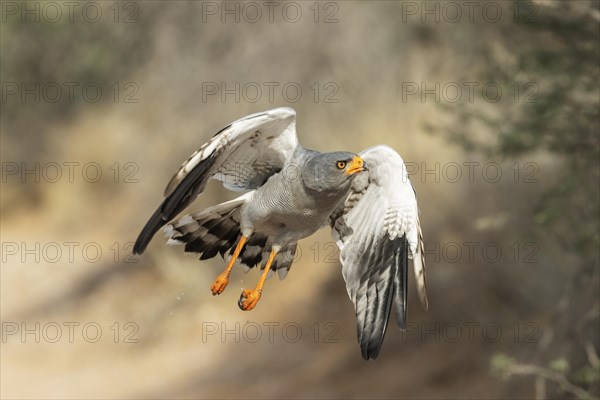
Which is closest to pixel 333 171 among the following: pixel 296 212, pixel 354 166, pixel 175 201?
pixel 354 166

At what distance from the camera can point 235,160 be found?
708 centimetres

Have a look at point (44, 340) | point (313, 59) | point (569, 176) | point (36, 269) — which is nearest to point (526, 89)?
point (569, 176)

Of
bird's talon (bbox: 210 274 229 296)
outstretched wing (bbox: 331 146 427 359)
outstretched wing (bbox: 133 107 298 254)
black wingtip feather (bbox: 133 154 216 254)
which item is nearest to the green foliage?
outstretched wing (bbox: 331 146 427 359)

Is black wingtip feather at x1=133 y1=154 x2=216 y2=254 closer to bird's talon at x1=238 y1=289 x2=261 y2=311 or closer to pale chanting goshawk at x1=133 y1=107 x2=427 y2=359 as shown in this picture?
pale chanting goshawk at x1=133 y1=107 x2=427 y2=359

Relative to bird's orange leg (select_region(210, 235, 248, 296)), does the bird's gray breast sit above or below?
above

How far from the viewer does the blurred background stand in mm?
10703

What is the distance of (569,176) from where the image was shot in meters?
10.1

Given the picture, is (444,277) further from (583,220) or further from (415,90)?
(583,220)

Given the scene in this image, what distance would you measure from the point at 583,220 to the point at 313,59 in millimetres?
6040

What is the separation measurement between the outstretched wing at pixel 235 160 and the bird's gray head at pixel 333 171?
1.25 ft

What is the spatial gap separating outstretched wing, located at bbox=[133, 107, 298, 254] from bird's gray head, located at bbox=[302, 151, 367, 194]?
38 cm

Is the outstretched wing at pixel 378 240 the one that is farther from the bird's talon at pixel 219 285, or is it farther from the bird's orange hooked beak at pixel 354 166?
the bird's talon at pixel 219 285

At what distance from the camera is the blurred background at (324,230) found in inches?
421

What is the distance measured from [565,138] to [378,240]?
3873 mm
